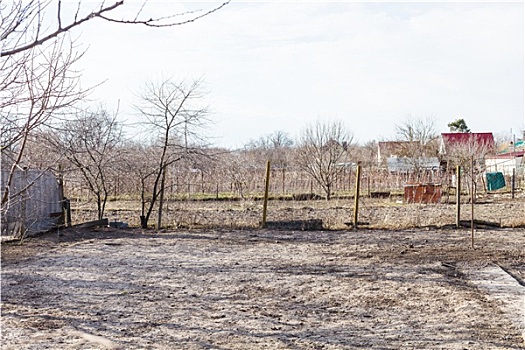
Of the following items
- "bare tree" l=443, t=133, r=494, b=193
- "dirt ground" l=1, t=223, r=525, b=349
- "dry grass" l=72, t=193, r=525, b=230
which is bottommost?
"dirt ground" l=1, t=223, r=525, b=349

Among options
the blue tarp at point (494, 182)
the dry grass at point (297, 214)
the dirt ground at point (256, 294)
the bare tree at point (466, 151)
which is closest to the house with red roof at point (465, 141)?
the bare tree at point (466, 151)

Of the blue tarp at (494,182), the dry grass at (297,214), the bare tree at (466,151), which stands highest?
the bare tree at (466,151)

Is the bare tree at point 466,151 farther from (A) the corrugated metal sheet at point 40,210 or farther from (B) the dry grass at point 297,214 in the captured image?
(A) the corrugated metal sheet at point 40,210

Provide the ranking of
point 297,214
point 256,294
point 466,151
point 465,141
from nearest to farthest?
1. point 256,294
2. point 297,214
3. point 466,151
4. point 465,141

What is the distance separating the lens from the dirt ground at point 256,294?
5.27 metres

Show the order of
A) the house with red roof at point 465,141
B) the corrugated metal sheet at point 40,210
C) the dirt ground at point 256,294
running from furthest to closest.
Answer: the house with red roof at point 465,141
the corrugated metal sheet at point 40,210
the dirt ground at point 256,294

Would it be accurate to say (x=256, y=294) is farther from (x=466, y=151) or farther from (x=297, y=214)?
(x=466, y=151)

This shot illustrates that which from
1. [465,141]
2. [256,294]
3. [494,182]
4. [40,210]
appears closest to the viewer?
[256,294]

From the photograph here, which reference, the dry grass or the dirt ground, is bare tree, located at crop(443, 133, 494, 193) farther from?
the dirt ground

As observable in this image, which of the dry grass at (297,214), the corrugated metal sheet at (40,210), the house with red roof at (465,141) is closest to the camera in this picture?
the corrugated metal sheet at (40,210)

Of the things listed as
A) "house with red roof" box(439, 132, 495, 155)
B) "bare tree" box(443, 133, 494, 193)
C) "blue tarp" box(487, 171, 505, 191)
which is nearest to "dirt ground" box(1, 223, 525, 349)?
"bare tree" box(443, 133, 494, 193)

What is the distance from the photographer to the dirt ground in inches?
208

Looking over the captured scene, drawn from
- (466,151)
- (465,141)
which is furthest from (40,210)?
(465,141)

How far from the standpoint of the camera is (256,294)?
6973mm
